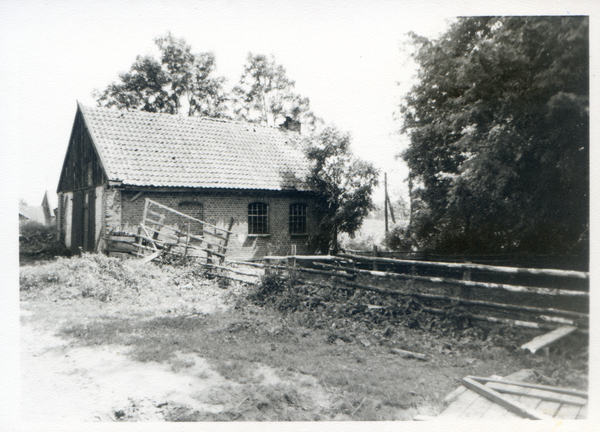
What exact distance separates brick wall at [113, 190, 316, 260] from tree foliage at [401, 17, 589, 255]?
23.4ft

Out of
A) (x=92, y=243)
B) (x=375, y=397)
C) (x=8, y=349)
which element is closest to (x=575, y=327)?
(x=375, y=397)

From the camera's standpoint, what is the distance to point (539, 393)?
12.7 feet

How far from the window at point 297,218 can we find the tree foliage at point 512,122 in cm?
722

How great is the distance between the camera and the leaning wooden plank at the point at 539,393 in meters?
3.86

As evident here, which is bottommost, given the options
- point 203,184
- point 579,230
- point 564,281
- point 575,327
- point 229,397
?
point 229,397

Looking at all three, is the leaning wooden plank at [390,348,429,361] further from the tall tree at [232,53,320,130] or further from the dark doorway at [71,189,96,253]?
the dark doorway at [71,189,96,253]

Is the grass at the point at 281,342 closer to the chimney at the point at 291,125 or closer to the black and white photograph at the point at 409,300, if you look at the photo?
the black and white photograph at the point at 409,300

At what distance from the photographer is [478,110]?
691cm

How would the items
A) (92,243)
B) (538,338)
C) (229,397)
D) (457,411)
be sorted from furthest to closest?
1. (92,243)
2. (538,338)
3. (229,397)
4. (457,411)

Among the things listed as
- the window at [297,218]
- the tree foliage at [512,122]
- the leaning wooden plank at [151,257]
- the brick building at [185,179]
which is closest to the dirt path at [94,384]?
the tree foliage at [512,122]

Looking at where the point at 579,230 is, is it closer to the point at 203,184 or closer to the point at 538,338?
the point at 538,338

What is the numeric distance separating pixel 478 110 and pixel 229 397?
603 cm

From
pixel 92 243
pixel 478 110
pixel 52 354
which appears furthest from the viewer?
pixel 92 243
